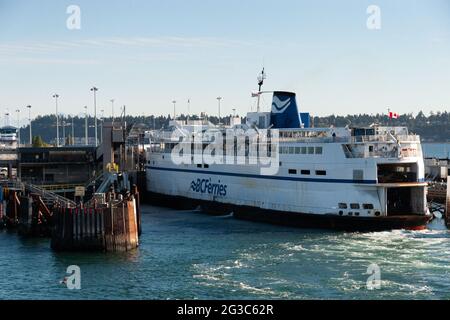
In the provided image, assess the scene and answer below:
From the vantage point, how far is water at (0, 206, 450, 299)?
88.1 feet

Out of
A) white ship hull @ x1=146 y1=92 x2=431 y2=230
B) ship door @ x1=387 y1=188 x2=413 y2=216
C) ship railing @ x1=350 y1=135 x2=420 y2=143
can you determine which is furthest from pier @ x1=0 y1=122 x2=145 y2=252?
ship door @ x1=387 y1=188 x2=413 y2=216


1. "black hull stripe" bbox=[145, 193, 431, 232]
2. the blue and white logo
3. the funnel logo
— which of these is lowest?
"black hull stripe" bbox=[145, 193, 431, 232]

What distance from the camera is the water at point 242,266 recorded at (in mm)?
26859

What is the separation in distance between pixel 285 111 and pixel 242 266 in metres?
20.1

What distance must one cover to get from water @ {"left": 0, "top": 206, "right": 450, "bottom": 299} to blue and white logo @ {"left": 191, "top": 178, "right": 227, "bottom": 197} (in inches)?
303

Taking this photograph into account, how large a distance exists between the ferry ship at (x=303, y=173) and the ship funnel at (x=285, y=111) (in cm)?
7

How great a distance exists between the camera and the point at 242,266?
3105cm

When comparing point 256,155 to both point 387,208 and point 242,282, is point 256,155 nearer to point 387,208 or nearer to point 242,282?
point 387,208

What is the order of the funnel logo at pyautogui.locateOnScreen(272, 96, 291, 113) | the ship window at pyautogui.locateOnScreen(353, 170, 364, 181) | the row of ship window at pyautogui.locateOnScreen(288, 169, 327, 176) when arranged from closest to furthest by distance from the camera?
the ship window at pyautogui.locateOnScreen(353, 170, 364, 181)
the row of ship window at pyautogui.locateOnScreen(288, 169, 327, 176)
the funnel logo at pyautogui.locateOnScreen(272, 96, 291, 113)

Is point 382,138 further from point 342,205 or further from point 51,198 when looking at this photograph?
point 51,198

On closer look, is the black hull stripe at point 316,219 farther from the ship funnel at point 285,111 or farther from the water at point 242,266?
the ship funnel at point 285,111

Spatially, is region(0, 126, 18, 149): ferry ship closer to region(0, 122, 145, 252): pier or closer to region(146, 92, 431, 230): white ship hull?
region(0, 122, 145, 252): pier

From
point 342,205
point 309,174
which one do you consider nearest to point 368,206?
point 342,205
